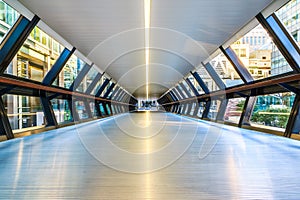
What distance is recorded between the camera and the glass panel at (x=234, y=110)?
22.2 feet

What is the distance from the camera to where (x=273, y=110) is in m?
5.51

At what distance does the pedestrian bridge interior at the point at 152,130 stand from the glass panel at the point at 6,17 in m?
0.02

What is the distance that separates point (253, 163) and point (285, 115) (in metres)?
2.80

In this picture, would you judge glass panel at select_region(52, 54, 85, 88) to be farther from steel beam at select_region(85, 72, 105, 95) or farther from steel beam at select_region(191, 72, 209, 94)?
steel beam at select_region(191, 72, 209, 94)

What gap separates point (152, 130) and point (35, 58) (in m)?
3.04

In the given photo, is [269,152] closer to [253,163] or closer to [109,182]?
[253,163]

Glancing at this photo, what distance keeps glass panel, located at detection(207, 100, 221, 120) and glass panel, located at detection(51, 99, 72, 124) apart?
15.8 ft

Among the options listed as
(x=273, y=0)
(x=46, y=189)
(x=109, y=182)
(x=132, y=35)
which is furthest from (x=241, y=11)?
(x=46, y=189)

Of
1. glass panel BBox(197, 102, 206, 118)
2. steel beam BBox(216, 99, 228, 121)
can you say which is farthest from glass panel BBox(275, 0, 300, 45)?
glass panel BBox(197, 102, 206, 118)

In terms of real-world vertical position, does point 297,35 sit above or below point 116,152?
above

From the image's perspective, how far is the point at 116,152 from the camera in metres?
3.03

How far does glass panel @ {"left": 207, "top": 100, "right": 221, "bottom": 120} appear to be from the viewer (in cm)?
882

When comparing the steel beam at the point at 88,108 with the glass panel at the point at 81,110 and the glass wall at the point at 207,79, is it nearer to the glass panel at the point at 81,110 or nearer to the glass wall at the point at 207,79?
the glass panel at the point at 81,110

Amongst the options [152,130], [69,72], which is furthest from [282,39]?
[69,72]
